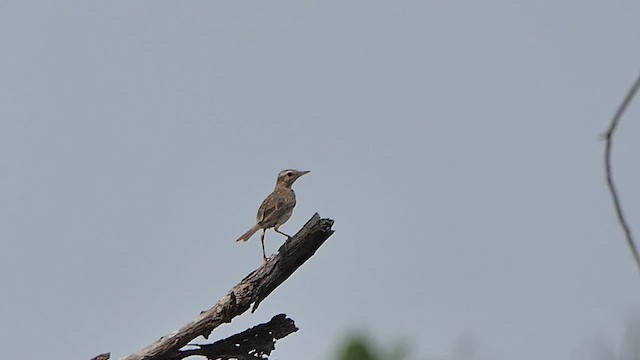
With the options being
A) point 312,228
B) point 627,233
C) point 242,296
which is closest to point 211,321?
point 242,296

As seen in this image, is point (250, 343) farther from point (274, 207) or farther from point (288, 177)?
point (288, 177)

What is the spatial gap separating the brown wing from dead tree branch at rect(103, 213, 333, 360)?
138cm

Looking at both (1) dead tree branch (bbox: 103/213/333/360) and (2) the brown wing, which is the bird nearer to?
(2) the brown wing

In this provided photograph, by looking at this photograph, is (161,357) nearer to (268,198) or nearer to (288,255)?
(288,255)

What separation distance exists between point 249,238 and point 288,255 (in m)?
1.68

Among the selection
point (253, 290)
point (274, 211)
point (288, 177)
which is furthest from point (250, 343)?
point (288, 177)

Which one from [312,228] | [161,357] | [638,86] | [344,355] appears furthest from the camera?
[344,355]

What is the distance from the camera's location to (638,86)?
1920 mm

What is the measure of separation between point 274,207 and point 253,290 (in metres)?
1.66

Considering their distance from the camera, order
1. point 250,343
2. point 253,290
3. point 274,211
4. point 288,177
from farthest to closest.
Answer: point 288,177 → point 274,211 → point 250,343 → point 253,290

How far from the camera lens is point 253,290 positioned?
6.09 meters

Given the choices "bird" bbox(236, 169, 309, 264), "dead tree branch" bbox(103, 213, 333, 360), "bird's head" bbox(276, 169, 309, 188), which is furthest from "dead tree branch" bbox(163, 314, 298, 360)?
"bird's head" bbox(276, 169, 309, 188)

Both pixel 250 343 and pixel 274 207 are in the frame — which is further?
pixel 274 207

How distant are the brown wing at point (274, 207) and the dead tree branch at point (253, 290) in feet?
4.54
